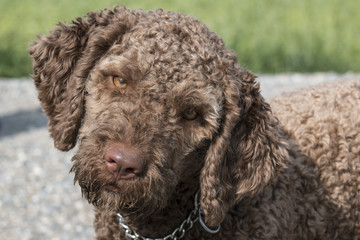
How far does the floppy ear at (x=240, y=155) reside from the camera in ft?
10.2

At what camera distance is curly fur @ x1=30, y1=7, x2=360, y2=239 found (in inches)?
115

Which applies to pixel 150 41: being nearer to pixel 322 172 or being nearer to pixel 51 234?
pixel 322 172

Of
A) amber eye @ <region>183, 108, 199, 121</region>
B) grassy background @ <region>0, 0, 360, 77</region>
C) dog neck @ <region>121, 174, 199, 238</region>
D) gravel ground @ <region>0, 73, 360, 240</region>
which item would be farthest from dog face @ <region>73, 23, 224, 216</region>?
grassy background @ <region>0, 0, 360, 77</region>

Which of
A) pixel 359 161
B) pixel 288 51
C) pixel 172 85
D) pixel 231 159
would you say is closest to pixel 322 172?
pixel 359 161

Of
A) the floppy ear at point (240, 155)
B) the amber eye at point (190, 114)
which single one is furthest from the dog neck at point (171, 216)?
the amber eye at point (190, 114)

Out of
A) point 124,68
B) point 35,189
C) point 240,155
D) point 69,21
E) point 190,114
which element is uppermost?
point 124,68

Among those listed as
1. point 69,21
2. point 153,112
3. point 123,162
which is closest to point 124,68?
point 153,112

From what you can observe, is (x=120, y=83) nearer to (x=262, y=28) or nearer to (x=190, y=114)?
(x=190, y=114)

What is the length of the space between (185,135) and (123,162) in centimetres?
46

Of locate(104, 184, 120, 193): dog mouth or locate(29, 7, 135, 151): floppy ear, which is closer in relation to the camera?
locate(104, 184, 120, 193): dog mouth

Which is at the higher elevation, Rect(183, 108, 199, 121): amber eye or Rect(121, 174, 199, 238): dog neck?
Rect(183, 108, 199, 121): amber eye

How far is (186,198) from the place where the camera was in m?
3.35

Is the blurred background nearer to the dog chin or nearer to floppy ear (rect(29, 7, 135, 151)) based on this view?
floppy ear (rect(29, 7, 135, 151))

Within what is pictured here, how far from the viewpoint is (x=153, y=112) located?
2.94 metres
